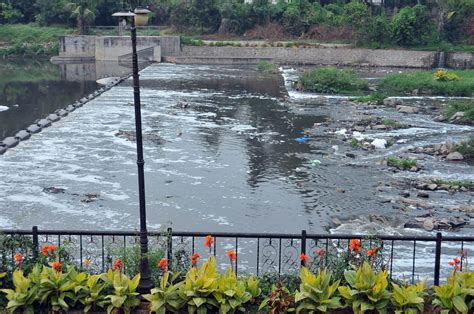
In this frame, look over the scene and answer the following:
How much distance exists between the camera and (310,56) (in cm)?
5672

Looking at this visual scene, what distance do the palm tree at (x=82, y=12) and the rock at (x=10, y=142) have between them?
137 feet

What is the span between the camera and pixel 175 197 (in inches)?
671

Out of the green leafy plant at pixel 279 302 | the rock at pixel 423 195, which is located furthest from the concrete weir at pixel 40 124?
the green leafy plant at pixel 279 302

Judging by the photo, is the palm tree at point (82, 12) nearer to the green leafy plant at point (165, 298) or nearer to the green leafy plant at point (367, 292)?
the green leafy plant at point (165, 298)

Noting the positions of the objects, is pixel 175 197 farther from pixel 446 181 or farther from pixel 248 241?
pixel 446 181

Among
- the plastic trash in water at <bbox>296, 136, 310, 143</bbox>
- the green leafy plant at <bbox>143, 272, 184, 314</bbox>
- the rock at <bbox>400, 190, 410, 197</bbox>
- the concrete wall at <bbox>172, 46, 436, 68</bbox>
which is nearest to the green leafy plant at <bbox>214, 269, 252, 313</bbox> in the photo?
the green leafy plant at <bbox>143, 272, 184, 314</bbox>

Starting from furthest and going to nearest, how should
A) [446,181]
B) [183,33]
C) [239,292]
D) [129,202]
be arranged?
[183,33] < [446,181] < [129,202] < [239,292]

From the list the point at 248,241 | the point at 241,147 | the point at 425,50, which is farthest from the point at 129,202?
the point at 425,50

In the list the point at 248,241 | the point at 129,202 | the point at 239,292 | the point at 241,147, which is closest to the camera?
the point at 239,292

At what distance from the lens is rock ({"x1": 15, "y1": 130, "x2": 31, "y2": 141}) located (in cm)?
2334

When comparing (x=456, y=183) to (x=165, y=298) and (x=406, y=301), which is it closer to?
(x=406, y=301)

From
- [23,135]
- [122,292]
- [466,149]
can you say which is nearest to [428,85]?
[466,149]

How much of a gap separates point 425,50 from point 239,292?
169 feet

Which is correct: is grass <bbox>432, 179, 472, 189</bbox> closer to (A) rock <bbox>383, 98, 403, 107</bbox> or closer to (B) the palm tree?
(A) rock <bbox>383, 98, 403, 107</bbox>
